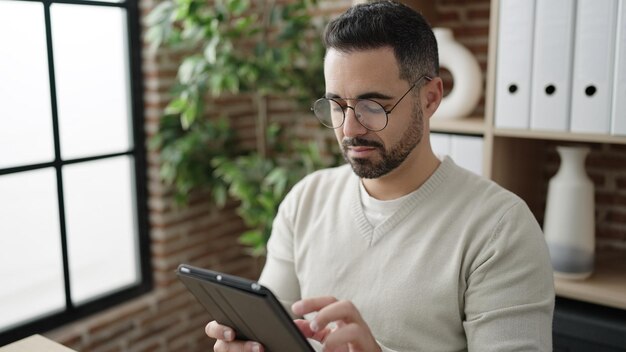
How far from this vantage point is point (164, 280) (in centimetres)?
250

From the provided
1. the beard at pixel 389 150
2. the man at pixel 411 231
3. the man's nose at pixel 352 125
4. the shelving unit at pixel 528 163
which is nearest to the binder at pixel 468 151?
the shelving unit at pixel 528 163

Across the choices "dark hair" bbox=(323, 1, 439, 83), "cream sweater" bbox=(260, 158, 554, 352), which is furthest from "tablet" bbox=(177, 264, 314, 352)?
"dark hair" bbox=(323, 1, 439, 83)

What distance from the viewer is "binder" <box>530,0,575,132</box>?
161 centimetres

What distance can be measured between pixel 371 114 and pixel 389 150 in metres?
0.09

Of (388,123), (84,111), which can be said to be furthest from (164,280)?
(388,123)

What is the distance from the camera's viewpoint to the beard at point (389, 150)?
1267 mm

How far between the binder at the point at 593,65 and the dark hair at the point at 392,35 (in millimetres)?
513

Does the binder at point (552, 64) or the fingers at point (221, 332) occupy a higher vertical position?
the binder at point (552, 64)

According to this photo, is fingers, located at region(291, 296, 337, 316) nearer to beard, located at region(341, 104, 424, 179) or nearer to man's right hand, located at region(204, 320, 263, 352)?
man's right hand, located at region(204, 320, 263, 352)

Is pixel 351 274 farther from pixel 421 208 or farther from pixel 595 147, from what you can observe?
pixel 595 147

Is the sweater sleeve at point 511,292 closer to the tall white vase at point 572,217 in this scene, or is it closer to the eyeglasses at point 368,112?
the eyeglasses at point 368,112

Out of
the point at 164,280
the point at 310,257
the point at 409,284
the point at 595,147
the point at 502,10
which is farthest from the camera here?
the point at 164,280

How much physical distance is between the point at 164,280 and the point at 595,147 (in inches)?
66.1

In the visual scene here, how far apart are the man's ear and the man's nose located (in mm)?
157
